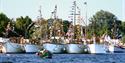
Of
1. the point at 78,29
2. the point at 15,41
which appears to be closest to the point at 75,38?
the point at 78,29

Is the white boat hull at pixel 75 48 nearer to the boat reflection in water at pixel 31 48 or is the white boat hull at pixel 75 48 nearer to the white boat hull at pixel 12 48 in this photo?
the boat reflection in water at pixel 31 48

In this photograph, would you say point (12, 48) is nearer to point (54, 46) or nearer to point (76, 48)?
point (54, 46)

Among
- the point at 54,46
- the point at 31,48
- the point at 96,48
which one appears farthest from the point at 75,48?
the point at 31,48

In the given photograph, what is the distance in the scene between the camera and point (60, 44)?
602ft

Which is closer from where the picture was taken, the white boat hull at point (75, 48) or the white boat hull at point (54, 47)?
the white boat hull at point (54, 47)

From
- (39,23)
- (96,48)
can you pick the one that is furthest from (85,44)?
(39,23)

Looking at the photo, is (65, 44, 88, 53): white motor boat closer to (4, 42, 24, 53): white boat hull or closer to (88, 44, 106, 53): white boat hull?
(88, 44, 106, 53): white boat hull

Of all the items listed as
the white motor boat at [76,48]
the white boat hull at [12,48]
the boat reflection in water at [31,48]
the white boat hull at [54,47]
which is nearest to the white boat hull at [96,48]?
the white motor boat at [76,48]

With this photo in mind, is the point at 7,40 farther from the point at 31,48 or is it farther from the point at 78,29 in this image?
the point at 78,29

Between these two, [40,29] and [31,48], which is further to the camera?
[40,29]

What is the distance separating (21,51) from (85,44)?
18.7 meters

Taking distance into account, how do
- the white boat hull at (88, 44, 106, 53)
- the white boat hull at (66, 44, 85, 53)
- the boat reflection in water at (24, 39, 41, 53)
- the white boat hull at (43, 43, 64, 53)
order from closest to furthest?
the boat reflection in water at (24, 39, 41, 53), the white boat hull at (43, 43, 64, 53), the white boat hull at (88, 44, 106, 53), the white boat hull at (66, 44, 85, 53)

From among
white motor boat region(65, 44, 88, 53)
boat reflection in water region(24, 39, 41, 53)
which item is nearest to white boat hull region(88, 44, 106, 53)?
white motor boat region(65, 44, 88, 53)

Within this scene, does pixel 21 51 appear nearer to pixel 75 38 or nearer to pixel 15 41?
pixel 15 41
